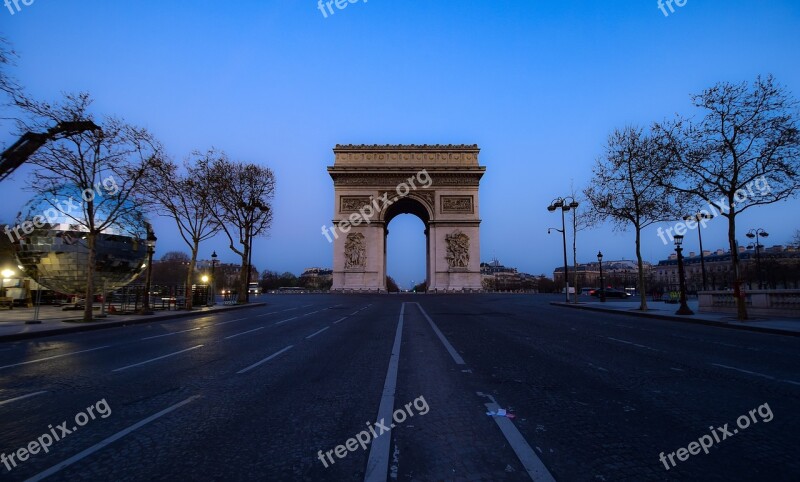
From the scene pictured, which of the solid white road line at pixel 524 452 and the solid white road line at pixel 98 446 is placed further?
the solid white road line at pixel 98 446

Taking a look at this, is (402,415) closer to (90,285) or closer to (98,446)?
(98,446)

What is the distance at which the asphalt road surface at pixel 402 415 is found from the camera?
3.39 m

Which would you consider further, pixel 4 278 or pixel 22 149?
pixel 4 278

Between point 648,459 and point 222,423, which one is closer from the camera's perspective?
point 648,459

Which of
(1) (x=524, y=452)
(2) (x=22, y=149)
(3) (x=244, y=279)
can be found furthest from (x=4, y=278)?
(1) (x=524, y=452)

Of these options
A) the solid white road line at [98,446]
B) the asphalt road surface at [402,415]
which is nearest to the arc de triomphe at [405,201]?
the asphalt road surface at [402,415]

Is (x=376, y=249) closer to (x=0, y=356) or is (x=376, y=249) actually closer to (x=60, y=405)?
(x=0, y=356)

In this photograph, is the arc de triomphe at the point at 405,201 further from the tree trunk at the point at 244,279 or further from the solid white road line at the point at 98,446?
the solid white road line at the point at 98,446

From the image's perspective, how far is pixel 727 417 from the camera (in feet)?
15.1

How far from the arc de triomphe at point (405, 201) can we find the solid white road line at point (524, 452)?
5150 centimetres

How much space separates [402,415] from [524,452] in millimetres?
1512

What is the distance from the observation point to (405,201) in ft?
199

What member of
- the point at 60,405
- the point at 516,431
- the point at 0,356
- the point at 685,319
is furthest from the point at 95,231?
the point at 685,319

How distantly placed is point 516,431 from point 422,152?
57.1 meters
